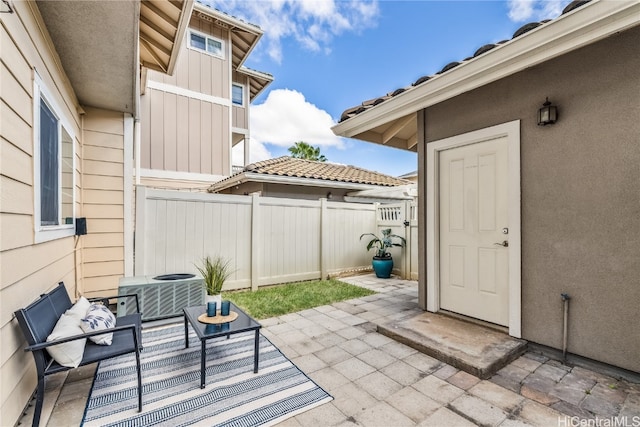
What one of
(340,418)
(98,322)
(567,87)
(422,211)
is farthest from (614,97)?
(98,322)

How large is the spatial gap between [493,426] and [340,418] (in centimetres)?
102

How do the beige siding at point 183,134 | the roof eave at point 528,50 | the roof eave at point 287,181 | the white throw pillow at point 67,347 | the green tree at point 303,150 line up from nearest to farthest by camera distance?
the white throw pillow at point 67,347
the roof eave at point 528,50
the roof eave at point 287,181
the beige siding at point 183,134
the green tree at point 303,150

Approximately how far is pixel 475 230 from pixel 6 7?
458 cm

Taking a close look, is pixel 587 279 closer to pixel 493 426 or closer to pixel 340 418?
pixel 493 426

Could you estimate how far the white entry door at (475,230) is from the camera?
3.40 meters

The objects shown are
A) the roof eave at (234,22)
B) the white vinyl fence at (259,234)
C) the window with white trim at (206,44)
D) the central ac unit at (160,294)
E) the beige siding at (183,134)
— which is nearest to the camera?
the central ac unit at (160,294)

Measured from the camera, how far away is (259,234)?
578 centimetres

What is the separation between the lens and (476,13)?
4.55 metres

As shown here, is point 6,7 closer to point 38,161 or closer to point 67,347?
point 38,161

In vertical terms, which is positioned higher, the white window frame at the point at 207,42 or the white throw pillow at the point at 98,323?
the white window frame at the point at 207,42

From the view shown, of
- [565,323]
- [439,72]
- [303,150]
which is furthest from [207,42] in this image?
[303,150]

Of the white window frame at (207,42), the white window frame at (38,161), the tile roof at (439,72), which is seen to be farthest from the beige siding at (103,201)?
the white window frame at (207,42)

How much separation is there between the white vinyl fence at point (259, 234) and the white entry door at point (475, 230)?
8.66 ft

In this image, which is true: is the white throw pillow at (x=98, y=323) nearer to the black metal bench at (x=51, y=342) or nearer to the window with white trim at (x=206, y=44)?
the black metal bench at (x=51, y=342)
